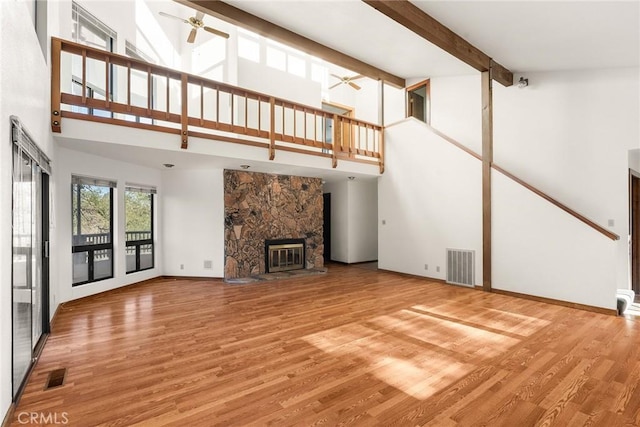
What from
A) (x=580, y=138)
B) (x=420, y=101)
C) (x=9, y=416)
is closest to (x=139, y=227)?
(x=9, y=416)

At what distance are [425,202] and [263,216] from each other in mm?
3498

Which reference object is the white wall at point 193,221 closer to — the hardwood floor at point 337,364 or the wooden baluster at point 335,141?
the hardwood floor at point 337,364

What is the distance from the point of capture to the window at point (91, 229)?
505cm

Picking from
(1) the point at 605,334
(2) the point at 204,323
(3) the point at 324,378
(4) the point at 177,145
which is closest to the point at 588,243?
(1) the point at 605,334

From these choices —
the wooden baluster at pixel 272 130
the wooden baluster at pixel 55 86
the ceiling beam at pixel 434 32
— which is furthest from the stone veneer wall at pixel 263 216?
the ceiling beam at pixel 434 32

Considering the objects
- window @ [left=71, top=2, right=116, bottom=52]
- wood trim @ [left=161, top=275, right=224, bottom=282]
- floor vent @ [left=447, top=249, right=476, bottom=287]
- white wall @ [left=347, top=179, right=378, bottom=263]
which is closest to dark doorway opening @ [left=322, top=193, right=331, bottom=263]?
white wall @ [left=347, top=179, right=378, bottom=263]

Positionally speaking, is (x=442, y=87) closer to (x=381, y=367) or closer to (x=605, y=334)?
(x=605, y=334)

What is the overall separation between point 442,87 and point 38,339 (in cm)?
858

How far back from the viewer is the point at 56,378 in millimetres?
2562

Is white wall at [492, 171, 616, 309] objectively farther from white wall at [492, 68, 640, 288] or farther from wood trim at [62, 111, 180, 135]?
wood trim at [62, 111, 180, 135]

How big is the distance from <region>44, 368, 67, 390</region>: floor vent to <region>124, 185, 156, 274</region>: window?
3555 mm

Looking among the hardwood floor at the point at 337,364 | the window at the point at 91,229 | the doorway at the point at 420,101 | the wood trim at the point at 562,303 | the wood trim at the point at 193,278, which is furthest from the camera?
the doorway at the point at 420,101

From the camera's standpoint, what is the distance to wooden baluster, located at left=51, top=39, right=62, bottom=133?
3.87m

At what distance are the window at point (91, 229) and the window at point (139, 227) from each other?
0.35 m
